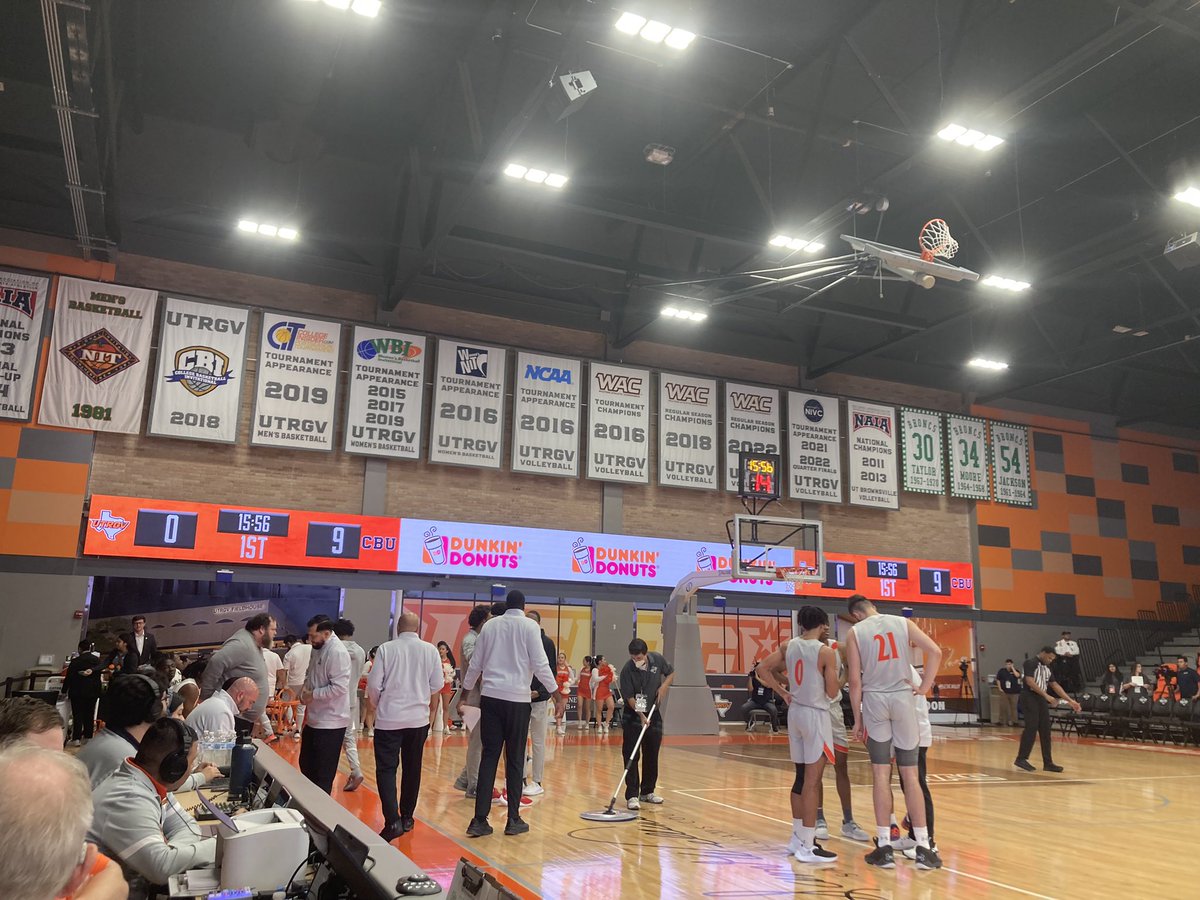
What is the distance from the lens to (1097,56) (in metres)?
10.9

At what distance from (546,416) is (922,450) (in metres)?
10.3

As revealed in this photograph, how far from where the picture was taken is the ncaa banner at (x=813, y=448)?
807 inches

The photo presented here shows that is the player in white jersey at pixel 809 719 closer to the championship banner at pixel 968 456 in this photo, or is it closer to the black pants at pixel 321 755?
the black pants at pixel 321 755

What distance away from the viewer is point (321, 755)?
621 centimetres

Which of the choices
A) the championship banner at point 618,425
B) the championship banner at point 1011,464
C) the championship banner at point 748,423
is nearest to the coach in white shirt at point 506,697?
the championship banner at point 618,425

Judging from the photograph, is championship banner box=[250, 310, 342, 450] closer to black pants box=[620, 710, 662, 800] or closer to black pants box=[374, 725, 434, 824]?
black pants box=[620, 710, 662, 800]

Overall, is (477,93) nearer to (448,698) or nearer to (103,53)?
(103,53)

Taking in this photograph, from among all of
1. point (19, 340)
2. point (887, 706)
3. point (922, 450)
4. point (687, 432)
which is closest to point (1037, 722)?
point (887, 706)

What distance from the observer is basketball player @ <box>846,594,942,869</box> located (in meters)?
6.00

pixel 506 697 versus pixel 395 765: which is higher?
pixel 506 697

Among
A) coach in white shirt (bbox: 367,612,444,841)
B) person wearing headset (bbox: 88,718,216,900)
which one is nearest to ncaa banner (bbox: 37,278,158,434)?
coach in white shirt (bbox: 367,612,444,841)

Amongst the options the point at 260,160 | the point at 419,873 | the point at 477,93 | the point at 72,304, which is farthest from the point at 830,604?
the point at 419,873

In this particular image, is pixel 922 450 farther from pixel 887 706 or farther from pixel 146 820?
pixel 146 820

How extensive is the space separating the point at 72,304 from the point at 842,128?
1397 cm
